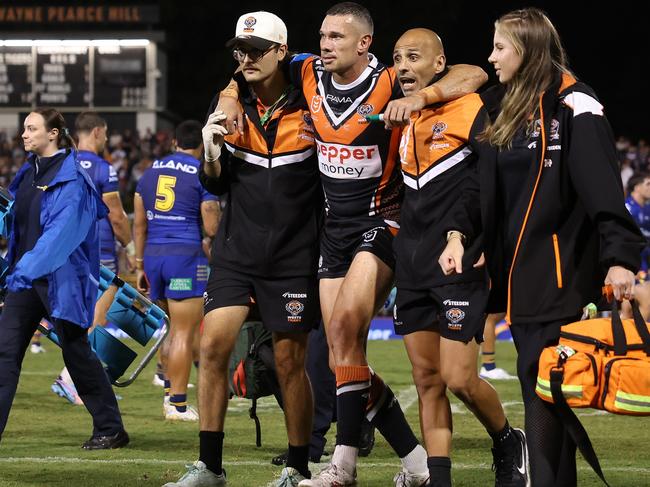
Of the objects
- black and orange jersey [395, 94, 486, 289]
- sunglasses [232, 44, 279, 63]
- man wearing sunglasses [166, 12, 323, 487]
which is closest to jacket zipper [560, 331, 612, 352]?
black and orange jersey [395, 94, 486, 289]

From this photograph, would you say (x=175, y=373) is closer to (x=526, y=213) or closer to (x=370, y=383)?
(x=370, y=383)

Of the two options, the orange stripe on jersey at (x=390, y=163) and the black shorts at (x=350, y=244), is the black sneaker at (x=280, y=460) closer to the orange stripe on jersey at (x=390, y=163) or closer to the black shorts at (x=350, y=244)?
the black shorts at (x=350, y=244)

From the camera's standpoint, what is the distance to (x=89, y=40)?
30.3m

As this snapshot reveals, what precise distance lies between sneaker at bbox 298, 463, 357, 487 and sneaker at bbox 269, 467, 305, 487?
0.66ft

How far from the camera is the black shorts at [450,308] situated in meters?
5.82

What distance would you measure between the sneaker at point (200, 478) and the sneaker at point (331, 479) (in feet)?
1.53

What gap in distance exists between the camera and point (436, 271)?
5883 millimetres

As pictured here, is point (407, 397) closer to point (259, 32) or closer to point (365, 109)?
point (365, 109)

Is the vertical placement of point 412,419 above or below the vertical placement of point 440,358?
below

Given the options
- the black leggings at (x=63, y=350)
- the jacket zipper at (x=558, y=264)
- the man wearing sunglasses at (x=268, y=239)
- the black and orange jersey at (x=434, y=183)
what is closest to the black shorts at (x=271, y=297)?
the man wearing sunglasses at (x=268, y=239)

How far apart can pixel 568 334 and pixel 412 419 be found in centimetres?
505

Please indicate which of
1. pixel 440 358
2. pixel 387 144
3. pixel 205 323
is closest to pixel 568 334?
pixel 440 358

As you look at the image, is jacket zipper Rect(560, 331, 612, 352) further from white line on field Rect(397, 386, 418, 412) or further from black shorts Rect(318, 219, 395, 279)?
white line on field Rect(397, 386, 418, 412)

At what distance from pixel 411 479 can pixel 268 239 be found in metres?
1.47
